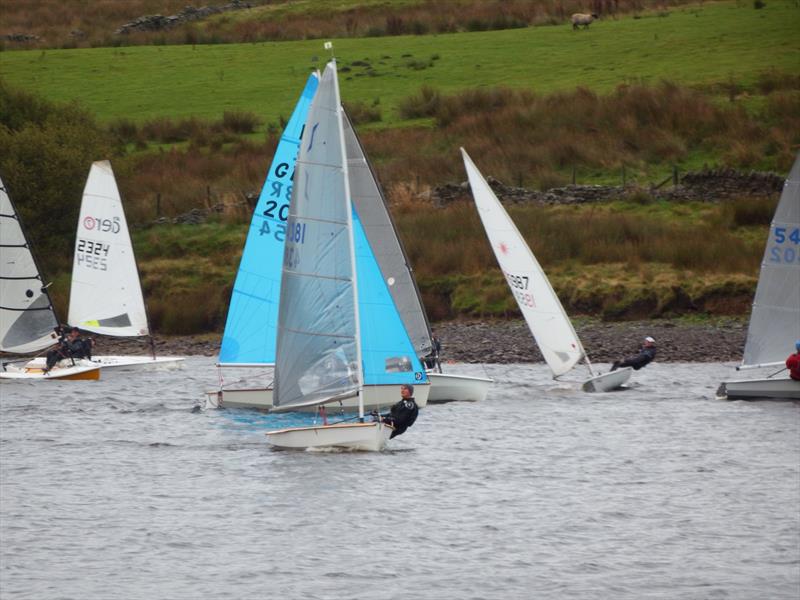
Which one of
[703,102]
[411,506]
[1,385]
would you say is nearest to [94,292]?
[1,385]

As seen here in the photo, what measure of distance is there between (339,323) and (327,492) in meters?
3.20

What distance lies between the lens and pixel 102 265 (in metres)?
42.6

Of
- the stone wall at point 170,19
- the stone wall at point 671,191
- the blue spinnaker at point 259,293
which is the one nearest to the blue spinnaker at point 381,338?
the blue spinnaker at point 259,293

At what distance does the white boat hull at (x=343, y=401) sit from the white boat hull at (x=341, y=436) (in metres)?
1.26

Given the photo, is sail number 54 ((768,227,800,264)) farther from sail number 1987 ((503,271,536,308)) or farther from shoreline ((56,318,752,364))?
shoreline ((56,318,752,364))

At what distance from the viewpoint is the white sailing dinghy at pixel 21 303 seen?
40.2 meters

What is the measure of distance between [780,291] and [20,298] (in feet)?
66.6

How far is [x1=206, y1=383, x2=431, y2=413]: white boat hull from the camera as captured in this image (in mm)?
30297

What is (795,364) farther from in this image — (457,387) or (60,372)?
(60,372)

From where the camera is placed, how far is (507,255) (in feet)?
119

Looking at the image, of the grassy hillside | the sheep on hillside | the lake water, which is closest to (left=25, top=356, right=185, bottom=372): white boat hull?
the lake water

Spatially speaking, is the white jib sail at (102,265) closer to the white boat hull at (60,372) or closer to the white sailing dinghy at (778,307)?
the white boat hull at (60,372)

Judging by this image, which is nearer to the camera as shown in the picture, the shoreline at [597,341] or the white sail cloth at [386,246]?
the white sail cloth at [386,246]

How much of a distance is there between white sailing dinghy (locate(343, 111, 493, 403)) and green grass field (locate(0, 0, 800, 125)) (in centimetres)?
3439
